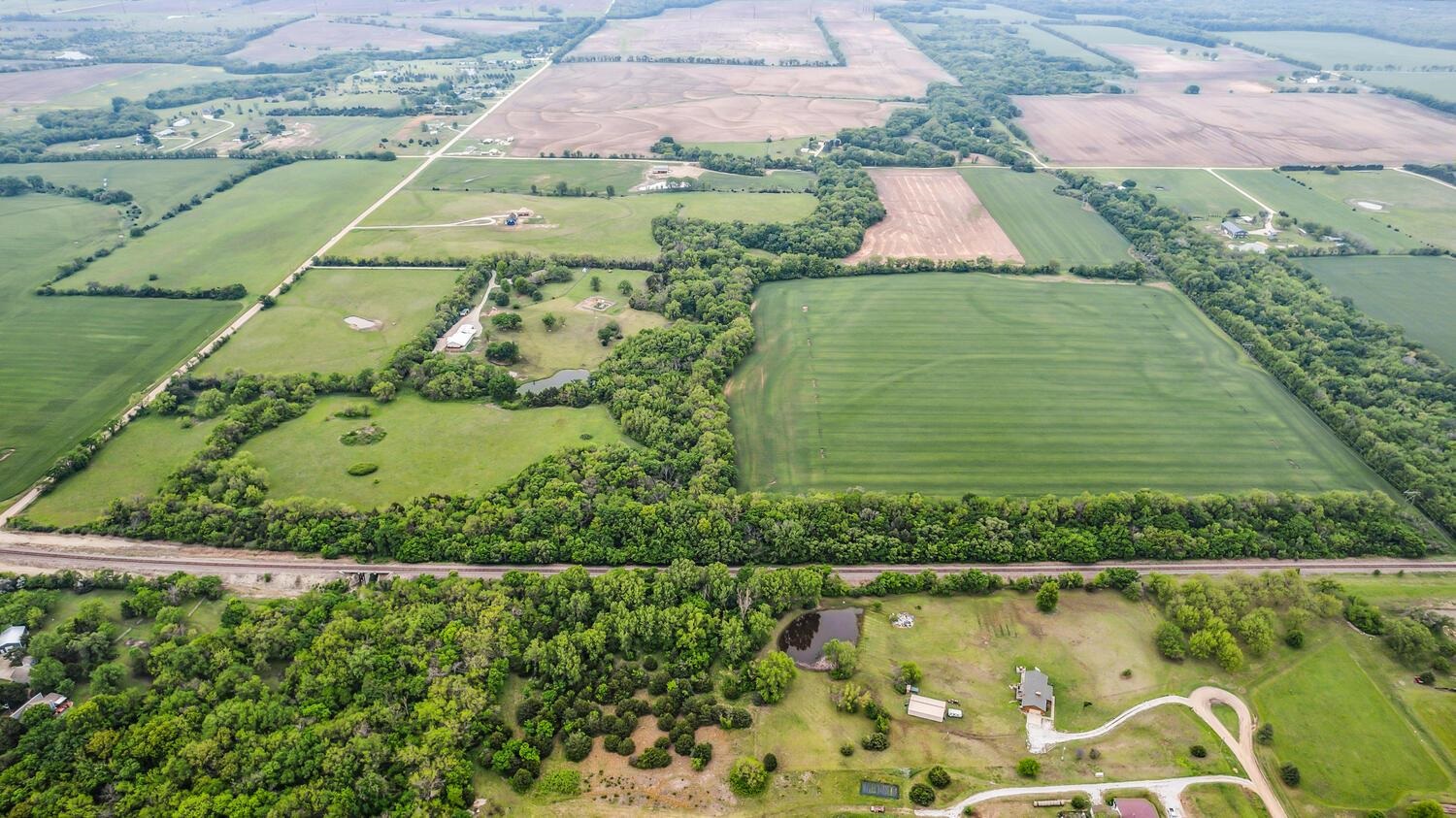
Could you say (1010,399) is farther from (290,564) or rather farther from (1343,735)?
(290,564)

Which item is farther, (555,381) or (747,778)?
(555,381)

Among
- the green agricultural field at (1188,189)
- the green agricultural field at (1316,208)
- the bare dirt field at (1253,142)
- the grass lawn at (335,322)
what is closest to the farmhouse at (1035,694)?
the grass lawn at (335,322)

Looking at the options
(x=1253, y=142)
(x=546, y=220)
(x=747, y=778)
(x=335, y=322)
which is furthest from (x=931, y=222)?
(x=747, y=778)

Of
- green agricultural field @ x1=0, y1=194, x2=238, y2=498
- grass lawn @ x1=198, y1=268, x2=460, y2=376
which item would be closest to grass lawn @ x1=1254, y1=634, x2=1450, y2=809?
grass lawn @ x1=198, y1=268, x2=460, y2=376

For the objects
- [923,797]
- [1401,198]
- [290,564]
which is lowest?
[923,797]

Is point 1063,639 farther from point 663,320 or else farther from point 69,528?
point 69,528

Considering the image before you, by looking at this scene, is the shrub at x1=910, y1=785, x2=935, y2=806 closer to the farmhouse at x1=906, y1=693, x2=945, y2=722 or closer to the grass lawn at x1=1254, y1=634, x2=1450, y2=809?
the farmhouse at x1=906, y1=693, x2=945, y2=722

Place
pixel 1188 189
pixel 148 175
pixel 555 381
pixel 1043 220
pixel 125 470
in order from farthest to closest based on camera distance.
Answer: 1. pixel 148 175
2. pixel 1188 189
3. pixel 1043 220
4. pixel 555 381
5. pixel 125 470

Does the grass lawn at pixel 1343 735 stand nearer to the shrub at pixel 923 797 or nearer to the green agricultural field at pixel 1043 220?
the shrub at pixel 923 797
